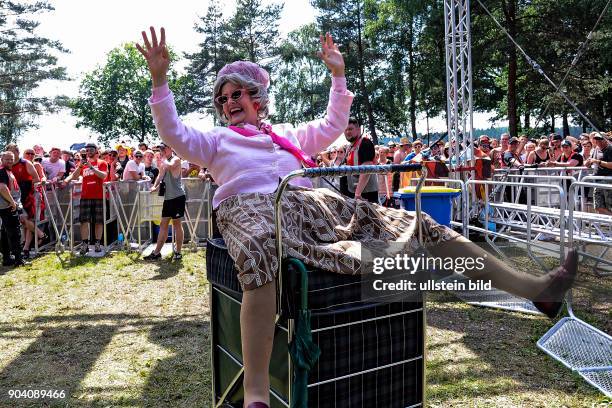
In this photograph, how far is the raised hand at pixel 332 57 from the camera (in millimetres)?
3088

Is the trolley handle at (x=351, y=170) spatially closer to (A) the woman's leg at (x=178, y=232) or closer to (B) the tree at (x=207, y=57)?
(A) the woman's leg at (x=178, y=232)

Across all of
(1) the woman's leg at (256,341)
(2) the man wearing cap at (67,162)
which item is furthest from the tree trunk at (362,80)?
(1) the woman's leg at (256,341)

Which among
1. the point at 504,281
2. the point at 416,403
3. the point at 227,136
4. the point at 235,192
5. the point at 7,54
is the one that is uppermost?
the point at 7,54

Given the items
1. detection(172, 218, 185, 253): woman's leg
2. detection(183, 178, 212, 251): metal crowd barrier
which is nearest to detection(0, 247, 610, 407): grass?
detection(172, 218, 185, 253): woman's leg

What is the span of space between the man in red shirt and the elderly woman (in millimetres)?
7313

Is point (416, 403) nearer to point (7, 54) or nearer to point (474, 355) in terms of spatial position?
point (474, 355)

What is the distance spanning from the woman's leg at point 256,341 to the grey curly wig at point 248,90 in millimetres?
1073

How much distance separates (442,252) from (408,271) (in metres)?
0.26

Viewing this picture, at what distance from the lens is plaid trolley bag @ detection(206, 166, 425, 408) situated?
229 centimetres

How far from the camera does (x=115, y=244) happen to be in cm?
1031

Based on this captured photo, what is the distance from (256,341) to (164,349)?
108 inches

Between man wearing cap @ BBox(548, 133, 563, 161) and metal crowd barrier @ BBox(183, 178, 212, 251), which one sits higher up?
man wearing cap @ BBox(548, 133, 563, 161)

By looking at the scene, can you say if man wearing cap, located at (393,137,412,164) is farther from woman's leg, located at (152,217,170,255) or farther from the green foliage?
the green foliage

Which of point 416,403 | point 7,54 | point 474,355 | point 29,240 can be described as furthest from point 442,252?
point 7,54
